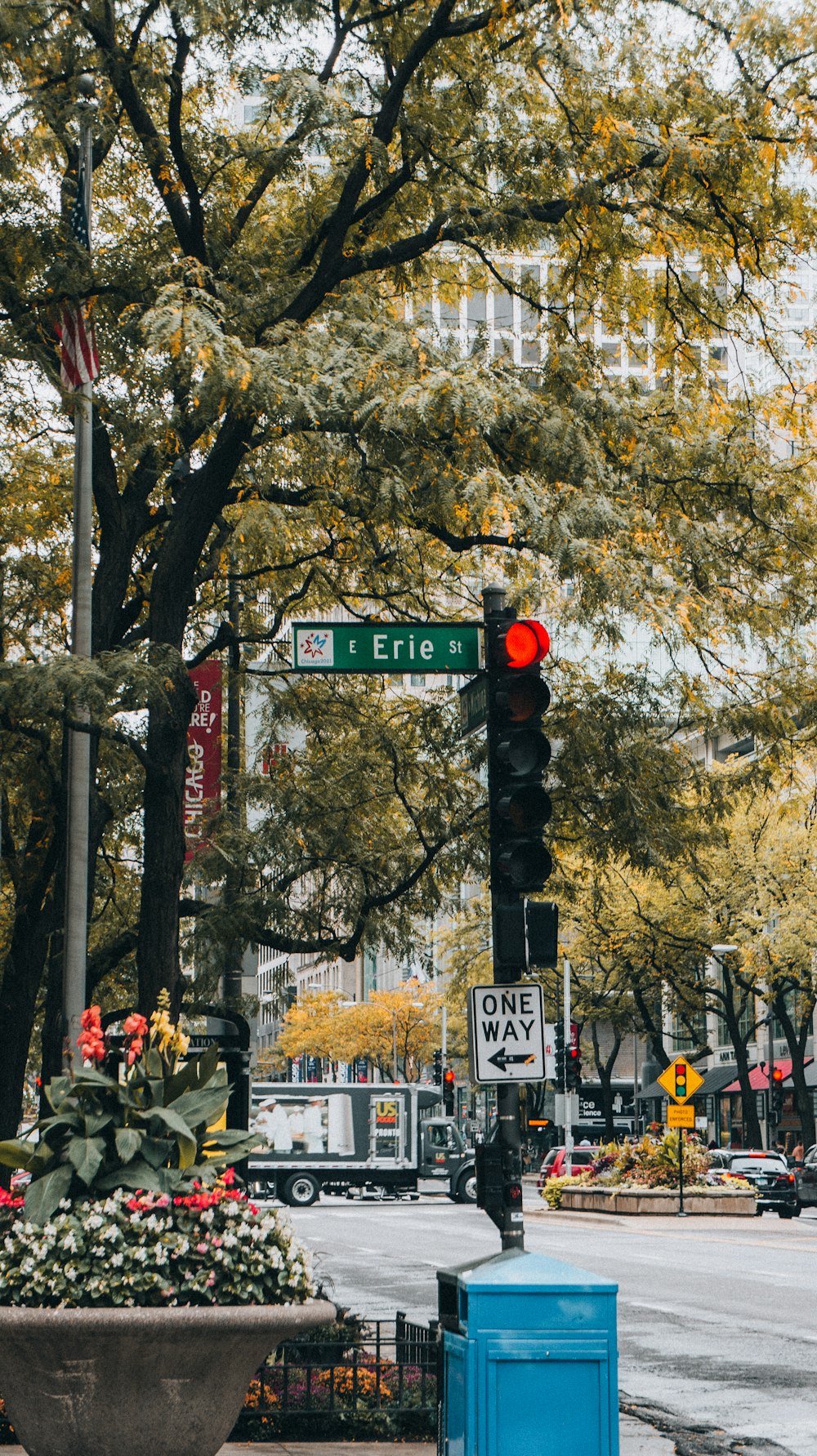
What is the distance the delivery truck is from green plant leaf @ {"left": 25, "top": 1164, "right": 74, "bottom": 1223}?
42.9m

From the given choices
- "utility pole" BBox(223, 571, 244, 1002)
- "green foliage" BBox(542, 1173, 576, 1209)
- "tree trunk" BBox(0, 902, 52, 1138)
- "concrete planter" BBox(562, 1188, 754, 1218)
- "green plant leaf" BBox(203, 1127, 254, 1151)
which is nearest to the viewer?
"green plant leaf" BBox(203, 1127, 254, 1151)

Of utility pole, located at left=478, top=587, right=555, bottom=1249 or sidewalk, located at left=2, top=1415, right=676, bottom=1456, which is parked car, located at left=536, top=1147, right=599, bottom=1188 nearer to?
sidewalk, located at left=2, top=1415, right=676, bottom=1456

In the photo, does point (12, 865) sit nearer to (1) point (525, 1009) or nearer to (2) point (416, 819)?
(2) point (416, 819)

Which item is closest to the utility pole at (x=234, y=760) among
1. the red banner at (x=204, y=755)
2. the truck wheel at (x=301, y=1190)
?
the red banner at (x=204, y=755)

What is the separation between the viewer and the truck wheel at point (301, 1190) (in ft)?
164

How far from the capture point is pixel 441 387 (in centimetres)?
1108

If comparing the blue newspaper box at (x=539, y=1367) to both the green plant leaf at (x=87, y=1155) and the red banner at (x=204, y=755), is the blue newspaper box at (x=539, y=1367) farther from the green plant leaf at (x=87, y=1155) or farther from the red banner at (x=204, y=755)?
the red banner at (x=204, y=755)

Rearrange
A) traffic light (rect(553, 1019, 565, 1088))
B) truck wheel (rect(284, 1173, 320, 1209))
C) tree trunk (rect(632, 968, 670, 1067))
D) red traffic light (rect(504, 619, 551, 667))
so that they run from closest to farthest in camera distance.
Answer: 1. red traffic light (rect(504, 619, 551, 667))
2. truck wheel (rect(284, 1173, 320, 1209))
3. traffic light (rect(553, 1019, 565, 1088))
4. tree trunk (rect(632, 968, 670, 1067))

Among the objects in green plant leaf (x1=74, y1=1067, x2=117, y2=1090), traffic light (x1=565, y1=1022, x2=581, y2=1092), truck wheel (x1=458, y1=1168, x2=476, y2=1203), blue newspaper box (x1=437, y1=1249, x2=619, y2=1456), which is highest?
traffic light (x1=565, y1=1022, x2=581, y2=1092)

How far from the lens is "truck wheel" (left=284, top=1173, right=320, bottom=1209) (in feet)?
164

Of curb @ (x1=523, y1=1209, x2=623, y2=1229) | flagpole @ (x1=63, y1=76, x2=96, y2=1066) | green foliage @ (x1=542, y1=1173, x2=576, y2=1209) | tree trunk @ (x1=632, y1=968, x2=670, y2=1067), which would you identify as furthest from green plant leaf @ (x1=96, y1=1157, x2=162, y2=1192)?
tree trunk @ (x1=632, y1=968, x2=670, y2=1067)

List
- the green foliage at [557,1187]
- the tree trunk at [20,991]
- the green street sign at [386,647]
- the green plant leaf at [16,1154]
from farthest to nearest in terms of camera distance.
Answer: the green foliage at [557,1187] → the tree trunk at [20,991] → the green street sign at [386,647] → the green plant leaf at [16,1154]

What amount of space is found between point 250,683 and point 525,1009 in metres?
10.3

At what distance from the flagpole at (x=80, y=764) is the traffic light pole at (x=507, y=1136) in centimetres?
448
